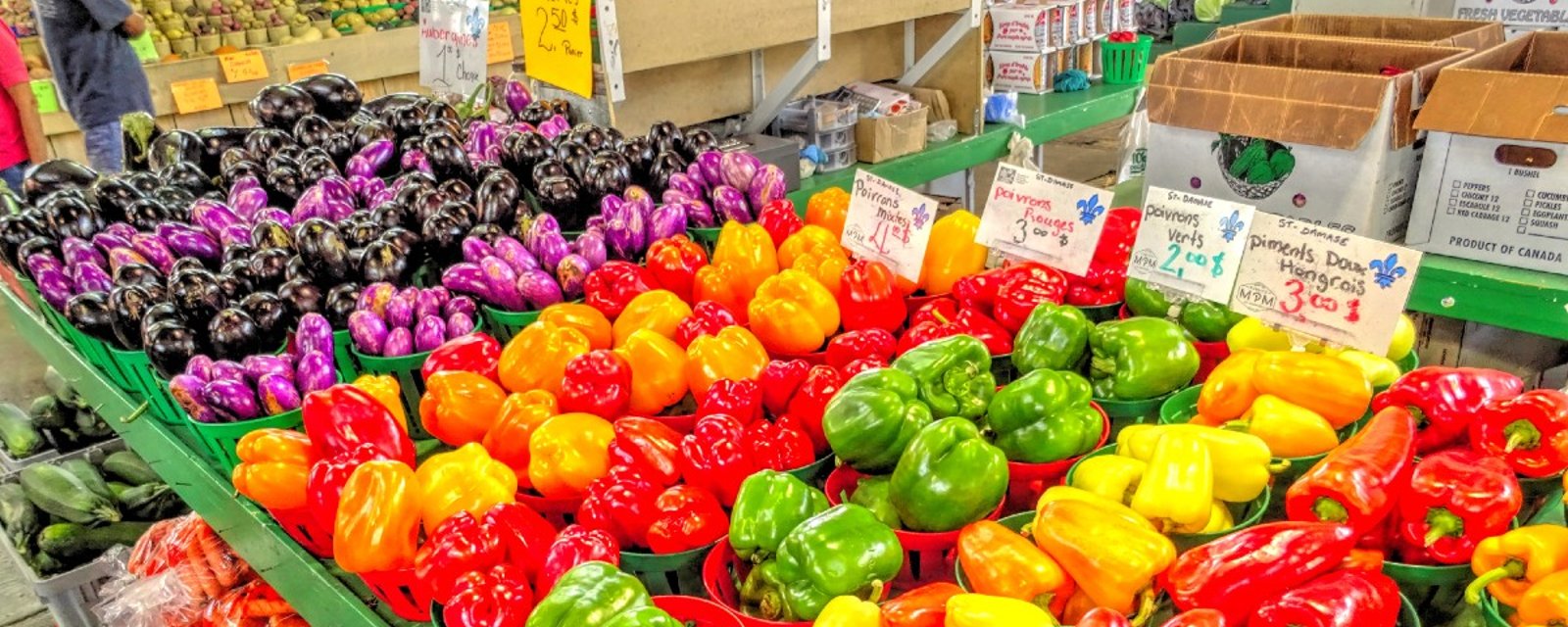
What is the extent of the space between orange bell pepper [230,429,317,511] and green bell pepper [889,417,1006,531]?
3.29ft

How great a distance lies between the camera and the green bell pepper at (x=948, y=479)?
4.52ft

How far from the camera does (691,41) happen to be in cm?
334

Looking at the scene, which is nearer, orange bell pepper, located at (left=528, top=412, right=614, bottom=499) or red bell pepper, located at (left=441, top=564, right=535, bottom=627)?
red bell pepper, located at (left=441, top=564, right=535, bottom=627)

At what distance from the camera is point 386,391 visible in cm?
186

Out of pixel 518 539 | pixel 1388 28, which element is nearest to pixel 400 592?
pixel 518 539

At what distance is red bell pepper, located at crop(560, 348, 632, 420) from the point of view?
1753 mm

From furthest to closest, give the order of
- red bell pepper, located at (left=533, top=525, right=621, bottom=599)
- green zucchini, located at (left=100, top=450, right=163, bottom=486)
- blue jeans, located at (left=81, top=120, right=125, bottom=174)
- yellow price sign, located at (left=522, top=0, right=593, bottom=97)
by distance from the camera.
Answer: blue jeans, located at (left=81, top=120, right=125, bottom=174) < green zucchini, located at (left=100, top=450, right=163, bottom=486) < yellow price sign, located at (left=522, top=0, right=593, bottom=97) < red bell pepper, located at (left=533, top=525, right=621, bottom=599)

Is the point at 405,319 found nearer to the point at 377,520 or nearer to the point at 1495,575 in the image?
the point at 377,520

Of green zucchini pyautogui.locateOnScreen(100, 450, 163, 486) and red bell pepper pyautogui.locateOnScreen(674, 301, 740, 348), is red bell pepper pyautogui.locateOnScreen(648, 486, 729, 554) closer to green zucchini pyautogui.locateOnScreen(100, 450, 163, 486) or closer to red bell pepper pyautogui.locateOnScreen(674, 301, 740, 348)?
red bell pepper pyautogui.locateOnScreen(674, 301, 740, 348)

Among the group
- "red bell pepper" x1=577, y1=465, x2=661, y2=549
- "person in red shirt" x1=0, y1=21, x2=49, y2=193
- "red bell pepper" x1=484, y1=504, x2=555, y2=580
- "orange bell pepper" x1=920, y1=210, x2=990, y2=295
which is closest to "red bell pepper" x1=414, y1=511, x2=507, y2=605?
"red bell pepper" x1=484, y1=504, x2=555, y2=580

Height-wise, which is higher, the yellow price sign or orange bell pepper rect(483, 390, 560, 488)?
the yellow price sign

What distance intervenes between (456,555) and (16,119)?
571 cm

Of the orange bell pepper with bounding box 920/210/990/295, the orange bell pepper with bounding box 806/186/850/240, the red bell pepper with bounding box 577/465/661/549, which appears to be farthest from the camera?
the orange bell pepper with bounding box 806/186/850/240

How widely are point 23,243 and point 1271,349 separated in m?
2.86
